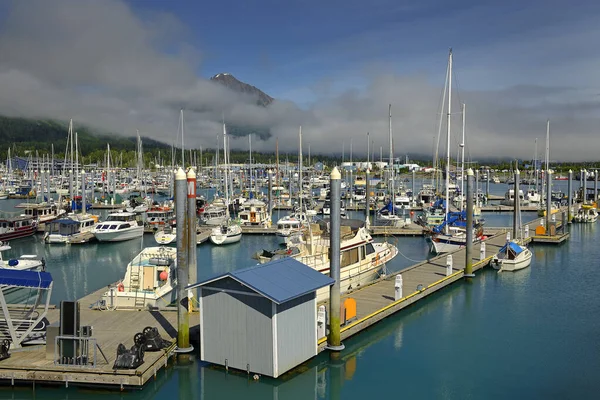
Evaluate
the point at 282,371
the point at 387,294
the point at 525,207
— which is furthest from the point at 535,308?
the point at 525,207

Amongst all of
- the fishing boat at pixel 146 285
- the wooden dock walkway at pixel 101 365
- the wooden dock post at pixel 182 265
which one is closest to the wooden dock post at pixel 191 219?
the wooden dock post at pixel 182 265

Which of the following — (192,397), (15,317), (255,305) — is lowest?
(192,397)

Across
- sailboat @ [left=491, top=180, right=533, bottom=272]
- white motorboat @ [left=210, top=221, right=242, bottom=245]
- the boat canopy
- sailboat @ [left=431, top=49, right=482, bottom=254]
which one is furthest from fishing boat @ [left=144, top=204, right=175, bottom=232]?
the boat canopy

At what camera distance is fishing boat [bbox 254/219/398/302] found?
95.1 feet

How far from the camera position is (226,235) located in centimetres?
5209

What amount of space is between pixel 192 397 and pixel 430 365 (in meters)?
8.93

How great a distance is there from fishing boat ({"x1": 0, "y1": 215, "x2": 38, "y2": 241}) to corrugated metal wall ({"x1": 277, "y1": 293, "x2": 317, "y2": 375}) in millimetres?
46246

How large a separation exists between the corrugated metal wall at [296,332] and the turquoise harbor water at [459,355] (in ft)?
2.50

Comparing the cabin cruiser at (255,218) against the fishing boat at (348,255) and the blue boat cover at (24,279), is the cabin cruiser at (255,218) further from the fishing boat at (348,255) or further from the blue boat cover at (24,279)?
the blue boat cover at (24,279)

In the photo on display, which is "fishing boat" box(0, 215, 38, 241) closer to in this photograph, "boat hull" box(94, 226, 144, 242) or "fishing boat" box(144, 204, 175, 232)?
"boat hull" box(94, 226, 144, 242)

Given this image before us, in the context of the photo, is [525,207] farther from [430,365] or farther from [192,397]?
[192,397]

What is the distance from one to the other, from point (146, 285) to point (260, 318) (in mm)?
11038

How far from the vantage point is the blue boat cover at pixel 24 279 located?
18688 millimetres

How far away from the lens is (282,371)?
17.7m
